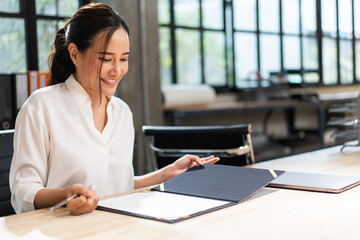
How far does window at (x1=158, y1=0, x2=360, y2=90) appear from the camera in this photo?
5992 millimetres

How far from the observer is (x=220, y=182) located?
1274 mm

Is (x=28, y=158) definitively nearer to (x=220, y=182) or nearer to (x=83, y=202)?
(x=83, y=202)

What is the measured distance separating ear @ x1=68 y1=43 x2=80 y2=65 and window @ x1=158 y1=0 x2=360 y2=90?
431cm

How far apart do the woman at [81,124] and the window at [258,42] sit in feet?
14.1

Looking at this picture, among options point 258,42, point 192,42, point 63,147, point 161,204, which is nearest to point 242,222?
point 161,204

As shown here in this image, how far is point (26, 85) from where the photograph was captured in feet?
9.46

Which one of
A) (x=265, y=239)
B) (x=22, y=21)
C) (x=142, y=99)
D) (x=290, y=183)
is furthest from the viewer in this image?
(x=142, y=99)

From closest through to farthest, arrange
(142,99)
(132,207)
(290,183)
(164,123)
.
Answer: (132,207)
(290,183)
(142,99)
(164,123)

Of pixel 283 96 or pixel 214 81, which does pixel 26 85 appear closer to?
pixel 214 81

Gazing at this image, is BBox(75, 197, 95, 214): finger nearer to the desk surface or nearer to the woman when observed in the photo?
the desk surface

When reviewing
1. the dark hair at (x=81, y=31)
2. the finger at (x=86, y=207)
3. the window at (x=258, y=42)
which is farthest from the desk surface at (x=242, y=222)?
the window at (x=258, y=42)

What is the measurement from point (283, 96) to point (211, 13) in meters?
1.51

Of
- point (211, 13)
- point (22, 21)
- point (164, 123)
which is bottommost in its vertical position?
point (164, 123)

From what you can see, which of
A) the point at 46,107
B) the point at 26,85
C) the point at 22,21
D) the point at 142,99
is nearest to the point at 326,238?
the point at 46,107
